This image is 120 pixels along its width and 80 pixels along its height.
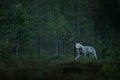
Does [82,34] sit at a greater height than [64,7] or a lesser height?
lesser

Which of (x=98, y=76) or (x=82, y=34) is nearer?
(x=98, y=76)

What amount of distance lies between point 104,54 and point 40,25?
21946 millimetres

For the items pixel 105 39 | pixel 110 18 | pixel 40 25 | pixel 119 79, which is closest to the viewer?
pixel 119 79

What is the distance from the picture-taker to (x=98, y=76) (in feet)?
35.2

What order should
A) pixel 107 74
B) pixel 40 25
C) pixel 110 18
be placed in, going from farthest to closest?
pixel 40 25
pixel 110 18
pixel 107 74

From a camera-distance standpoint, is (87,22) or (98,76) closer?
(98,76)

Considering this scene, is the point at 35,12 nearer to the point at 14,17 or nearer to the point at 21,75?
the point at 14,17

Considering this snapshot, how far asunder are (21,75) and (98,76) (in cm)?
214

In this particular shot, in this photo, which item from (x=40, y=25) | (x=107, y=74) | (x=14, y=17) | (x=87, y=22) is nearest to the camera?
(x=107, y=74)

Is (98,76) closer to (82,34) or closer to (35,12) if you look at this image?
(35,12)

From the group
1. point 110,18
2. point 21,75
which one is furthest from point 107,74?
point 110,18

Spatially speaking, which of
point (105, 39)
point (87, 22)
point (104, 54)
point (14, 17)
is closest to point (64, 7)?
point (87, 22)

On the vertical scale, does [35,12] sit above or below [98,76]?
above

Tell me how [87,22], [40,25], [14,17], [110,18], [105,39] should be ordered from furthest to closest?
1. [87,22]
2. [40,25]
3. [105,39]
4. [14,17]
5. [110,18]
